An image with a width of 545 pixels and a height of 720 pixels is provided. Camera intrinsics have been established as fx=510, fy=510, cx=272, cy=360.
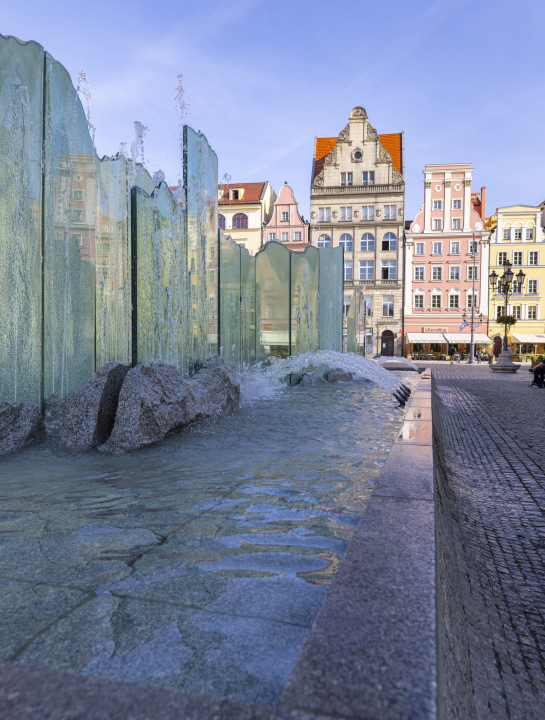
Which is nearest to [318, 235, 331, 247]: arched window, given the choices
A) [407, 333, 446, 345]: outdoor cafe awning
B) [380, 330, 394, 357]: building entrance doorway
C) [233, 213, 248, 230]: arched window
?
[233, 213, 248, 230]: arched window

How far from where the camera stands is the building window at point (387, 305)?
129 feet

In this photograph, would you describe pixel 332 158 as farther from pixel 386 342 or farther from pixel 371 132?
pixel 386 342

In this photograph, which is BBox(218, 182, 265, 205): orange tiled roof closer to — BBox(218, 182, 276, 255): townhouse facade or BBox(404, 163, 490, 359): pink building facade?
BBox(218, 182, 276, 255): townhouse facade

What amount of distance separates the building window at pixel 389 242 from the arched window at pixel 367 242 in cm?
84

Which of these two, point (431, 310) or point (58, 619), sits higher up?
point (431, 310)

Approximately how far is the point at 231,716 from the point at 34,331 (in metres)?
4.46

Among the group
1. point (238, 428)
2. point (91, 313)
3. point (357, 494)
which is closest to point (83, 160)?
point (91, 313)

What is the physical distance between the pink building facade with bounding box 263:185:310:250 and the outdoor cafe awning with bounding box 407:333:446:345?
36.4 feet

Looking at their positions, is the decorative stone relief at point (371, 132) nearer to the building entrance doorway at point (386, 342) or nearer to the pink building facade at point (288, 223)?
the pink building facade at point (288, 223)

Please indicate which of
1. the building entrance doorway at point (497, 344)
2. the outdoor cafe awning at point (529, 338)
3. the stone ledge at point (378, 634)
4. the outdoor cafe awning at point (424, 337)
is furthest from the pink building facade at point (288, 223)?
the stone ledge at point (378, 634)

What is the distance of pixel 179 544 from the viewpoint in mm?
2066

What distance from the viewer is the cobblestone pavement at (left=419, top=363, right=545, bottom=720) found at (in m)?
1.57

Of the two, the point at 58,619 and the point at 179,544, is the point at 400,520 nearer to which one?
the point at 179,544

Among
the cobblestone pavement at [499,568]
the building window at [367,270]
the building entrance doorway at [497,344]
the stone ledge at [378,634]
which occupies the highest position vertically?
the building window at [367,270]
